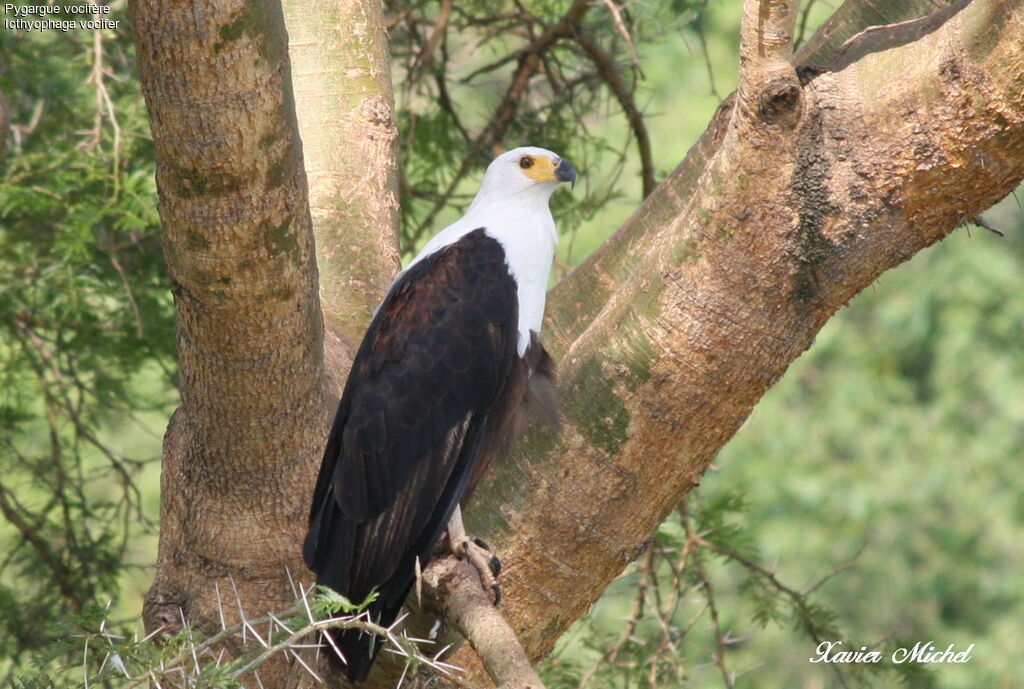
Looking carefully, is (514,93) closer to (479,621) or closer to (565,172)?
(565,172)

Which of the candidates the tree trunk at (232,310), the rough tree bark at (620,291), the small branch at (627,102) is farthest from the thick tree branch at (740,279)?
the small branch at (627,102)

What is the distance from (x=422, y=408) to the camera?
9.93 ft

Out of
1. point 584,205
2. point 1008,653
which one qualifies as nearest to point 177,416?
point 584,205

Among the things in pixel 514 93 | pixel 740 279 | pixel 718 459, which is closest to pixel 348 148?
pixel 514 93

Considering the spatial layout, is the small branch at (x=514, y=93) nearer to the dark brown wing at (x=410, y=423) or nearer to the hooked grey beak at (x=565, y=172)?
the hooked grey beak at (x=565, y=172)

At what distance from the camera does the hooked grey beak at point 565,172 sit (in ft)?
11.8

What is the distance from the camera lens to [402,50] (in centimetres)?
529

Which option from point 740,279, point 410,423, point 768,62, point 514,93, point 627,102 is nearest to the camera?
point 768,62

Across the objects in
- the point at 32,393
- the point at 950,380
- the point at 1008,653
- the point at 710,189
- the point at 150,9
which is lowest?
the point at 1008,653

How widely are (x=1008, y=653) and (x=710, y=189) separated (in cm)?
621

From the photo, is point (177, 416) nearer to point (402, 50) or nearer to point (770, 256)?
point (770, 256)

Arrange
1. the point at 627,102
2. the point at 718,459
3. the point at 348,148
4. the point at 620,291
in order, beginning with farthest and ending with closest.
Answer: the point at 718,459
the point at 627,102
the point at 348,148
the point at 620,291

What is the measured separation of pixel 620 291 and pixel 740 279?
29 centimetres

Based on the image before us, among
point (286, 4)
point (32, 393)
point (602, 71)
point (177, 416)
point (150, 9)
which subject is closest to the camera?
point (150, 9)
